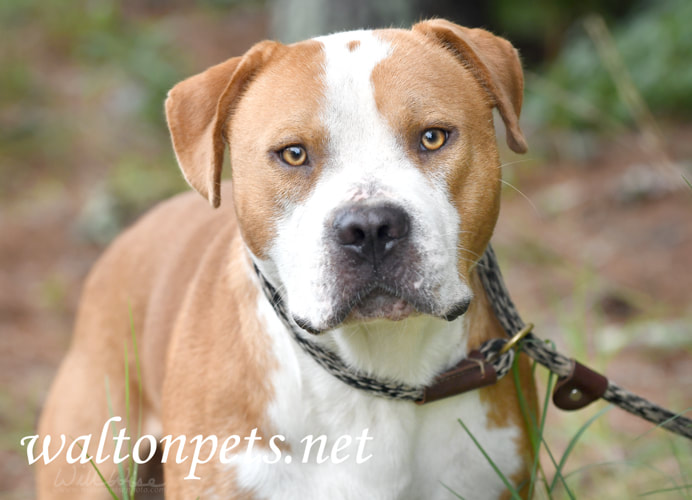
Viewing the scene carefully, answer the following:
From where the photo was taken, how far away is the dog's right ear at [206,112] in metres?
2.78

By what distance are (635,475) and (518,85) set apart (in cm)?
222

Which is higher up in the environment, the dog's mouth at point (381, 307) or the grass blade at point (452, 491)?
the dog's mouth at point (381, 307)

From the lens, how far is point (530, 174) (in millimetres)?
7531

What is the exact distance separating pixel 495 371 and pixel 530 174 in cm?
508

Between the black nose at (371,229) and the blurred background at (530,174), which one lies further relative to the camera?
the blurred background at (530,174)

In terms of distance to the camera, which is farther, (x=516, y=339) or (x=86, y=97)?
(x=86, y=97)

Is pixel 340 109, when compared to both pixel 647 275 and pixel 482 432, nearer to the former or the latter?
pixel 482 432

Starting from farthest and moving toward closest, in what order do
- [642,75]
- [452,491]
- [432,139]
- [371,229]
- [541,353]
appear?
[642,75], [541,353], [452,491], [432,139], [371,229]

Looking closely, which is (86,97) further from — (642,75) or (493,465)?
(493,465)

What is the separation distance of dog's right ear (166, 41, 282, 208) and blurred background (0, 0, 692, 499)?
1897 millimetres

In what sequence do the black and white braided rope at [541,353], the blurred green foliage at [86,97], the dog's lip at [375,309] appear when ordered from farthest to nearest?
1. the blurred green foliage at [86,97]
2. the black and white braided rope at [541,353]
3. the dog's lip at [375,309]

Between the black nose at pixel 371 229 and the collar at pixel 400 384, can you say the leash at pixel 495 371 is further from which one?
the black nose at pixel 371 229

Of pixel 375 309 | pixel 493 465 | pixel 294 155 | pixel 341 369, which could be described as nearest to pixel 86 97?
pixel 294 155

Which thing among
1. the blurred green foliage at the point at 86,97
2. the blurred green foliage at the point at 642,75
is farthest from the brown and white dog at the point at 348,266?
the blurred green foliage at the point at 86,97
